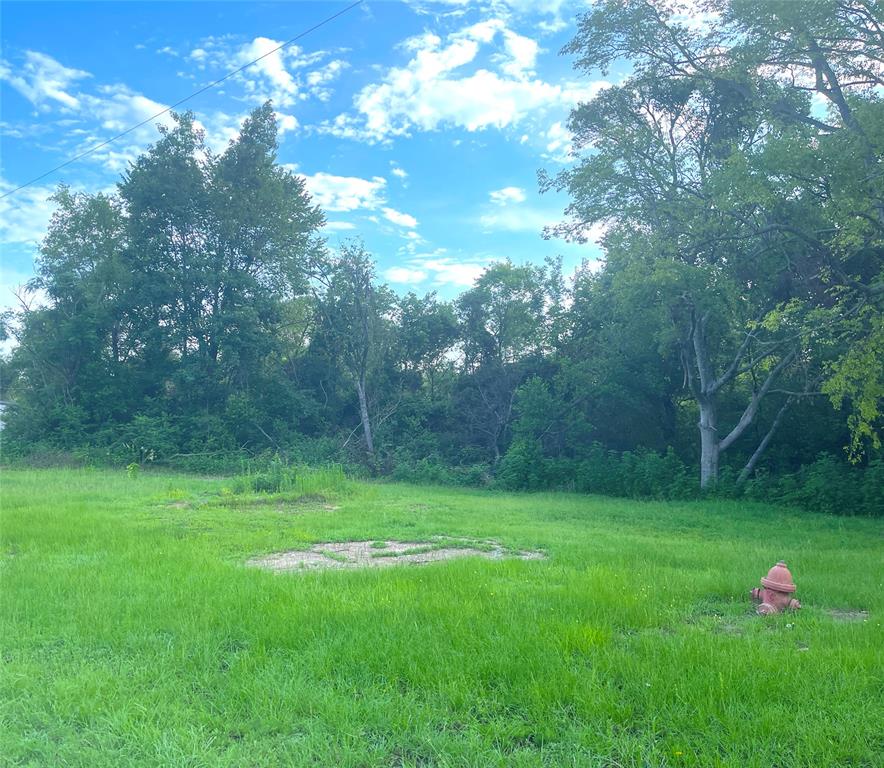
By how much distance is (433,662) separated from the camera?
A: 3988 millimetres

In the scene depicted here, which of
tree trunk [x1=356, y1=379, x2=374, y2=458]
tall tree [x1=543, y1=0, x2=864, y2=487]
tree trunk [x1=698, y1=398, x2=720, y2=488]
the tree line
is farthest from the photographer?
tree trunk [x1=356, y1=379, x2=374, y2=458]

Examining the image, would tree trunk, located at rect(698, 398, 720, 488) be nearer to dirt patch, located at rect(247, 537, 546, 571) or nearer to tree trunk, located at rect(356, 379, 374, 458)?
dirt patch, located at rect(247, 537, 546, 571)

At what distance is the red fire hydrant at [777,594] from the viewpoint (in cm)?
516

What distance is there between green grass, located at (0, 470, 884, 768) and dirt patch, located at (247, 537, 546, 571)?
1.53 ft

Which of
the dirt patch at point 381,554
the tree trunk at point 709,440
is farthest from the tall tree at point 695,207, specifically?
the dirt patch at point 381,554

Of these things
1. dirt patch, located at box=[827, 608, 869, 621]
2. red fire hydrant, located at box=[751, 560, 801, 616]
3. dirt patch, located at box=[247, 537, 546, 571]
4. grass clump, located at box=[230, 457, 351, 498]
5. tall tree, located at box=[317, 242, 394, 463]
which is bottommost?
grass clump, located at box=[230, 457, 351, 498]

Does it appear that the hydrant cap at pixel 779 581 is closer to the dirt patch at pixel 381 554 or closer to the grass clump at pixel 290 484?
the dirt patch at pixel 381 554

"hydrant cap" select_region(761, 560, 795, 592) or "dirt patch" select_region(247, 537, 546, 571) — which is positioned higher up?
"hydrant cap" select_region(761, 560, 795, 592)

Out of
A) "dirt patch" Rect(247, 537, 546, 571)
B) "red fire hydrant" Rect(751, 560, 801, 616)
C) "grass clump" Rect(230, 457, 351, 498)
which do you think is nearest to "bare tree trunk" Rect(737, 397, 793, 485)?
"grass clump" Rect(230, 457, 351, 498)

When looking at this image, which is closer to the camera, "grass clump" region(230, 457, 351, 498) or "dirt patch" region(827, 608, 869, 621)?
"dirt patch" region(827, 608, 869, 621)

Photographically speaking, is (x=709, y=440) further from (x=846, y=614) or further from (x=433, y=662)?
(x=433, y=662)

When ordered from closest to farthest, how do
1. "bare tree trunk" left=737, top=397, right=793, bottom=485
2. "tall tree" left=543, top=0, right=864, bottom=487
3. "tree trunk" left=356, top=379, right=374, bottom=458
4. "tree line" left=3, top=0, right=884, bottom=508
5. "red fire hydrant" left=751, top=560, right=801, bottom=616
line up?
"red fire hydrant" left=751, top=560, right=801, bottom=616
"tree line" left=3, top=0, right=884, bottom=508
"tall tree" left=543, top=0, right=864, bottom=487
"bare tree trunk" left=737, top=397, right=793, bottom=485
"tree trunk" left=356, top=379, right=374, bottom=458

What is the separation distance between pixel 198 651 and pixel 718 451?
16.3m

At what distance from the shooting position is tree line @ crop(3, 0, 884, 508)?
12.8 meters
